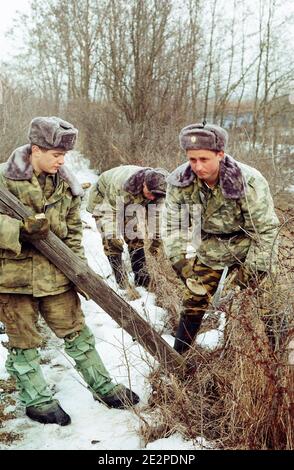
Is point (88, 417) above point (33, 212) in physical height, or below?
below

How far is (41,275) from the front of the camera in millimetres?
2762

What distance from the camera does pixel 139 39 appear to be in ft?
34.2

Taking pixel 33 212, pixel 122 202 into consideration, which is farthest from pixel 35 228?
pixel 122 202

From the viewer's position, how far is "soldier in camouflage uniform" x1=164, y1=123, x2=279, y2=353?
2.97 metres

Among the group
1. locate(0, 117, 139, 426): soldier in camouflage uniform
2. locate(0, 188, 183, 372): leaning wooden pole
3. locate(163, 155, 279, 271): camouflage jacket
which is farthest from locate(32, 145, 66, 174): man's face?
locate(163, 155, 279, 271): camouflage jacket

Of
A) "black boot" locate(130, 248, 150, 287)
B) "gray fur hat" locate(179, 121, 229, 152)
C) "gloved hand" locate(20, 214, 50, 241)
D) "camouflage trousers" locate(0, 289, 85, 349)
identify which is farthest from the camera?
"black boot" locate(130, 248, 150, 287)

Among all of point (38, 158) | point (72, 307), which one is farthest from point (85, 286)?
point (38, 158)

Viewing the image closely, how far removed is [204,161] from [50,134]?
98 centimetres

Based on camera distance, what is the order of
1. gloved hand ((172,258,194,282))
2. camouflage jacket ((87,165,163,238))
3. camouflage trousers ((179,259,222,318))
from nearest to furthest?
camouflage trousers ((179,259,222,318)) → gloved hand ((172,258,194,282)) → camouflage jacket ((87,165,163,238))

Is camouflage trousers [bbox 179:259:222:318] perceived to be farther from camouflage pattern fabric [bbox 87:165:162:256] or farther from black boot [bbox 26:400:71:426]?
camouflage pattern fabric [bbox 87:165:162:256]

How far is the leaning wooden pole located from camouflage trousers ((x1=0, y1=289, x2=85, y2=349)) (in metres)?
0.16

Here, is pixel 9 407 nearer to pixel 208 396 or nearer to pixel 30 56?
pixel 208 396

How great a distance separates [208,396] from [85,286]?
0.96 meters

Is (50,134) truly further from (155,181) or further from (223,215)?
(155,181)
